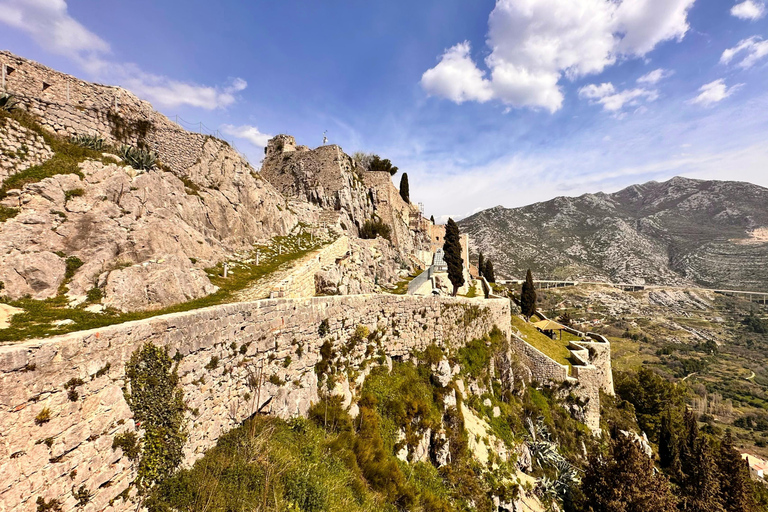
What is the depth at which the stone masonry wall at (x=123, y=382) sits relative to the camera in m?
3.63

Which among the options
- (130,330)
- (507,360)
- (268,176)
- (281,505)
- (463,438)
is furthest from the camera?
(268,176)

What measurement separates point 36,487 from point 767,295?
174372 mm

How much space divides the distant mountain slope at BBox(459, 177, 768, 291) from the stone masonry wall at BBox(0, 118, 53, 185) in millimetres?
106288

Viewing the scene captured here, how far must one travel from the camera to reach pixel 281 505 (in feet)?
18.6

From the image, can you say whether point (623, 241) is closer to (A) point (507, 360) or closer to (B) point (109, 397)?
(A) point (507, 360)

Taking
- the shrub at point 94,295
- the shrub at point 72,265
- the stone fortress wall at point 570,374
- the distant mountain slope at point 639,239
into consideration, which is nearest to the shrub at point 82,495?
the shrub at point 94,295

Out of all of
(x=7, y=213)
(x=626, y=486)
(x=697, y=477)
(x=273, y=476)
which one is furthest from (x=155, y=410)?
(x=697, y=477)

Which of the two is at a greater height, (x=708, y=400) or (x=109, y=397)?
(x=109, y=397)

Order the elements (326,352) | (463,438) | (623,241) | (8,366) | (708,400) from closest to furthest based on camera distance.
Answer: (8,366) < (326,352) < (463,438) < (708,400) < (623,241)

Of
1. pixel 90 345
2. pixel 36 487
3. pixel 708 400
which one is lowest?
pixel 708 400

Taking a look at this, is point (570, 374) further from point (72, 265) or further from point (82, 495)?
point (72, 265)

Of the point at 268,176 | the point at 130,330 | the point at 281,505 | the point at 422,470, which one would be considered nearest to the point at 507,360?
the point at 422,470

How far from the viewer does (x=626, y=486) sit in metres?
13.6

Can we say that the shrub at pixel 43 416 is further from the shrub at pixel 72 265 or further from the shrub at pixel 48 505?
the shrub at pixel 72 265
